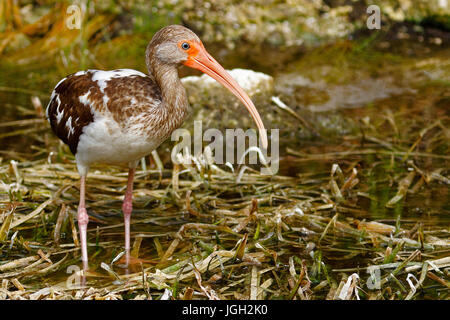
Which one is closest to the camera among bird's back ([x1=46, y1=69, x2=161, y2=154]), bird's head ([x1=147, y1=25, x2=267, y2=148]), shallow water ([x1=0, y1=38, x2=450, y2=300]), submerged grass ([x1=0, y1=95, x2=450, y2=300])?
submerged grass ([x1=0, y1=95, x2=450, y2=300])

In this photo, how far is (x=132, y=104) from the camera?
4.93 meters

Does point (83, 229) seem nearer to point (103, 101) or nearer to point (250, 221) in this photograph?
point (103, 101)

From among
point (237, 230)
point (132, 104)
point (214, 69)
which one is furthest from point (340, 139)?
point (132, 104)

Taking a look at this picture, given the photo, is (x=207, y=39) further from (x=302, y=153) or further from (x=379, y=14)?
(x=302, y=153)

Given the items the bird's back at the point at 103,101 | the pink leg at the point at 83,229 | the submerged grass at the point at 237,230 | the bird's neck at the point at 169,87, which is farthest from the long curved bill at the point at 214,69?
the pink leg at the point at 83,229

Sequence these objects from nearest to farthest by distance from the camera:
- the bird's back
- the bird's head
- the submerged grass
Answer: the submerged grass → the bird's back → the bird's head

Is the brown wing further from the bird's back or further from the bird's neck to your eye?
the bird's neck

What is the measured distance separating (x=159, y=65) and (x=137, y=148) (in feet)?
1.99

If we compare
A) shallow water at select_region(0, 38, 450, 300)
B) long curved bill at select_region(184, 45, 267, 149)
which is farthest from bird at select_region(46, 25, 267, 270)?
shallow water at select_region(0, 38, 450, 300)

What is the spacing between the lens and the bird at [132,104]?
4.92 metres

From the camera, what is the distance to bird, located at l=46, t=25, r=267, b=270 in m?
4.92

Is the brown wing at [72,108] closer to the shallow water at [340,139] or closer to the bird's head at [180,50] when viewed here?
the bird's head at [180,50]

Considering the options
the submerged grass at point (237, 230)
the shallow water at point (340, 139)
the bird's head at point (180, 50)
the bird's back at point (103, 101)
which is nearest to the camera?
the submerged grass at point (237, 230)

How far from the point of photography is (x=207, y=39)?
35.0 feet
